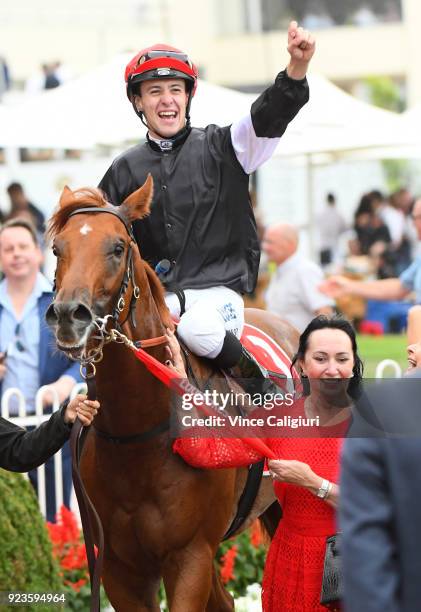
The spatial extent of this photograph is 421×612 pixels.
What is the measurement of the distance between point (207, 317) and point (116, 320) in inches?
23.5

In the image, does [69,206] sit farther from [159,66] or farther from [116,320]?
[159,66]

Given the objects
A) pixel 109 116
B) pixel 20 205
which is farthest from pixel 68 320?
pixel 20 205

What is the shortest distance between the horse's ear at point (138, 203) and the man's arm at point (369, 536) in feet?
7.52

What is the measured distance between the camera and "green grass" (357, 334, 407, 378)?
1539 cm

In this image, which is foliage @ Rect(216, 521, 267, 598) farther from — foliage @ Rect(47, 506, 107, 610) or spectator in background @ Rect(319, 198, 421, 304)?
spectator in background @ Rect(319, 198, 421, 304)

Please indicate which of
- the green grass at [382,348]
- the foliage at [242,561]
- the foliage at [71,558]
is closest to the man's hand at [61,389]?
the foliage at [71,558]

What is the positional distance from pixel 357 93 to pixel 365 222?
699 inches

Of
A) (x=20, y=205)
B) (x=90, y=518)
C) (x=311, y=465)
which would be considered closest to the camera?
(x=311, y=465)

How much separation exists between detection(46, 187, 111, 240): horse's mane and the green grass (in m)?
9.91

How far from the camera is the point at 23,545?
5.71 metres

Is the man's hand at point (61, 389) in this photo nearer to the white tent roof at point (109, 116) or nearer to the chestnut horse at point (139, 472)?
the chestnut horse at point (139, 472)

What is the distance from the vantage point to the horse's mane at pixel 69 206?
4703mm

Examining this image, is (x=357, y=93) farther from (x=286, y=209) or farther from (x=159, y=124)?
(x=159, y=124)

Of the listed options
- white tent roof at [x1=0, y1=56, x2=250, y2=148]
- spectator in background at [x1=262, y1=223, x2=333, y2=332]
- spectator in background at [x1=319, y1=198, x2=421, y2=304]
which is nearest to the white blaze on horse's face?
spectator in background at [x1=319, y1=198, x2=421, y2=304]
